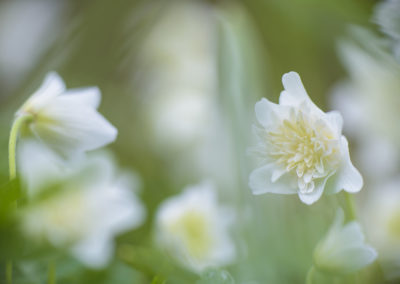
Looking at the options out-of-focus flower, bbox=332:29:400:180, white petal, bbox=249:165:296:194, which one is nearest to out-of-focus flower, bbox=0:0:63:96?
out-of-focus flower, bbox=332:29:400:180

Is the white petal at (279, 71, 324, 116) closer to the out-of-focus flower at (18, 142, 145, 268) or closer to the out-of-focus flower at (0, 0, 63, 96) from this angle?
the out-of-focus flower at (18, 142, 145, 268)

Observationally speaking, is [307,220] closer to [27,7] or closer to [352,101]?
[352,101]

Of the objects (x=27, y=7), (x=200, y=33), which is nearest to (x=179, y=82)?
(x=200, y=33)

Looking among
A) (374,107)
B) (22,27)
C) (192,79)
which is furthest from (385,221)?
(22,27)

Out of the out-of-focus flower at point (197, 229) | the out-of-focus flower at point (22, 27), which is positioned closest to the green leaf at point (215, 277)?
the out-of-focus flower at point (197, 229)

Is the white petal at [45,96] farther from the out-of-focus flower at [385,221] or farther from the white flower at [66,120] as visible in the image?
the out-of-focus flower at [385,221]

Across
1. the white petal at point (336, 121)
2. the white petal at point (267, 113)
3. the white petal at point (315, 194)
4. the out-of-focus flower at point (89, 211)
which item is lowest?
the out-of-focus flower at point (89, 211)

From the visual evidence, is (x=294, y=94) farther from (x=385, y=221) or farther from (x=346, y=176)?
(x=385, y=221)
